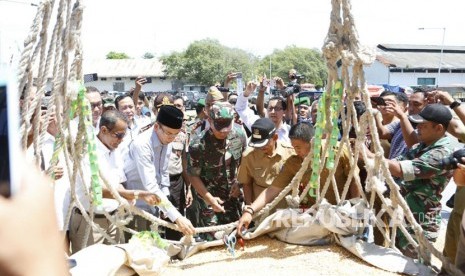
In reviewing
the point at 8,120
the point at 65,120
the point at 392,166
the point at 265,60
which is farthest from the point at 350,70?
the point at 265,60

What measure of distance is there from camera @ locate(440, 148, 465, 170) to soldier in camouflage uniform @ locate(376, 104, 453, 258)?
5.7 inches

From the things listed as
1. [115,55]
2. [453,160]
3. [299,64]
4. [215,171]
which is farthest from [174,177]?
[115,55]

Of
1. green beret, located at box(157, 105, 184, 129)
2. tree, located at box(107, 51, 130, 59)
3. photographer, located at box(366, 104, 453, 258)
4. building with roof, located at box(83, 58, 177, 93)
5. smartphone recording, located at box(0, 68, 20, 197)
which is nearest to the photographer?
smartphone recording, located at box(0, 68, 20, 197)

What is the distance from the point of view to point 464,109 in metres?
3.40

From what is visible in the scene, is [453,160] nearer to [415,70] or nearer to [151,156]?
[151,156]

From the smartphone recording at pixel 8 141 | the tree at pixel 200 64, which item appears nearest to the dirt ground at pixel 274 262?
the smartphone recording at pixel 8 141

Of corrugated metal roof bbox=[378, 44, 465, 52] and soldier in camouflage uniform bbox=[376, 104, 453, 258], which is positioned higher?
corrugated metal roof bbox=[378, 44, 465, 52]

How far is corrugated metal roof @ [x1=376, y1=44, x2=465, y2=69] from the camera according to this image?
117 ft

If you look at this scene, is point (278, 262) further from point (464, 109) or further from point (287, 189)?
point (464, 109)

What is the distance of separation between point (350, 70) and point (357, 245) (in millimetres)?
854

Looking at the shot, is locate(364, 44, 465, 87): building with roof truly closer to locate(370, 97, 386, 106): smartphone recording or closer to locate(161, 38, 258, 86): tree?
locate(161, 38, 258, 86): tree

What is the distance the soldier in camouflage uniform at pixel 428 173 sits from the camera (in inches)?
103

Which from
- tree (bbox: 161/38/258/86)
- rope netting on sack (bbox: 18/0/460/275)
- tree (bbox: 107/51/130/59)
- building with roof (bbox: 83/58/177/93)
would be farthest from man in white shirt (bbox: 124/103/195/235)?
tree (bbox: 107/51/130/59)

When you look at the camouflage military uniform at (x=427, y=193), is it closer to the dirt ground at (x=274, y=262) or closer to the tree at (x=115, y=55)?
the dirt ground at (x=274, y=262)
